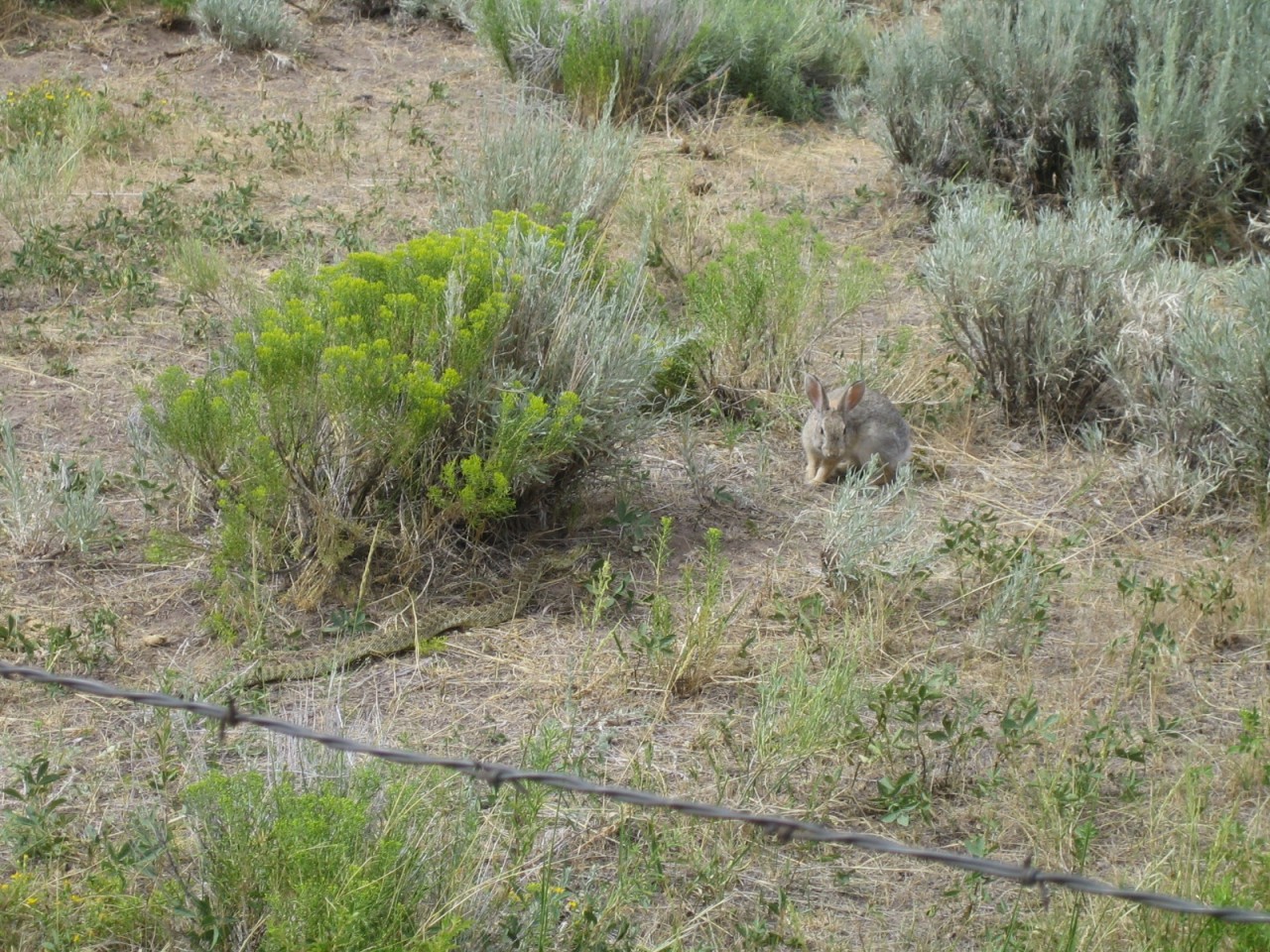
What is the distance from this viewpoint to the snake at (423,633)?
4.41 metres

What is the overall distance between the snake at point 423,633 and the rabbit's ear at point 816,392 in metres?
1.34

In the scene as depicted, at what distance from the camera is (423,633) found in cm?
475

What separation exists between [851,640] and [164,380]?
2.52 metres

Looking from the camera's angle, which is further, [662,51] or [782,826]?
[662,51]

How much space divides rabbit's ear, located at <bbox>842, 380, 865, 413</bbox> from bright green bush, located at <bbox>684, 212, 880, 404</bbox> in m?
0.81

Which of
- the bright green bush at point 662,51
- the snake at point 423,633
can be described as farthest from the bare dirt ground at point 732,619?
the bright green bush at point 662,51

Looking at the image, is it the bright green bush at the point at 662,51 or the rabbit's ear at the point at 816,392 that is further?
the bright green bush at the point at 662,51

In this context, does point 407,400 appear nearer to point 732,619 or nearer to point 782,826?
point 732,619

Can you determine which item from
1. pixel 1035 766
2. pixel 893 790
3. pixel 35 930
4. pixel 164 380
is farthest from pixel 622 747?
pixel 164 380

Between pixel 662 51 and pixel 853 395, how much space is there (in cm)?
505

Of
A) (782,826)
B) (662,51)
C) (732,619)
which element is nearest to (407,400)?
(732,619)

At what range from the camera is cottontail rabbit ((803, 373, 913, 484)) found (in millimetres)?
5781

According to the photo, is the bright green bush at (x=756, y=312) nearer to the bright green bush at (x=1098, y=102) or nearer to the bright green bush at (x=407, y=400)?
the bright green bush at (x=407, y=400)

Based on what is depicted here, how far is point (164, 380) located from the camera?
15.6 ft
